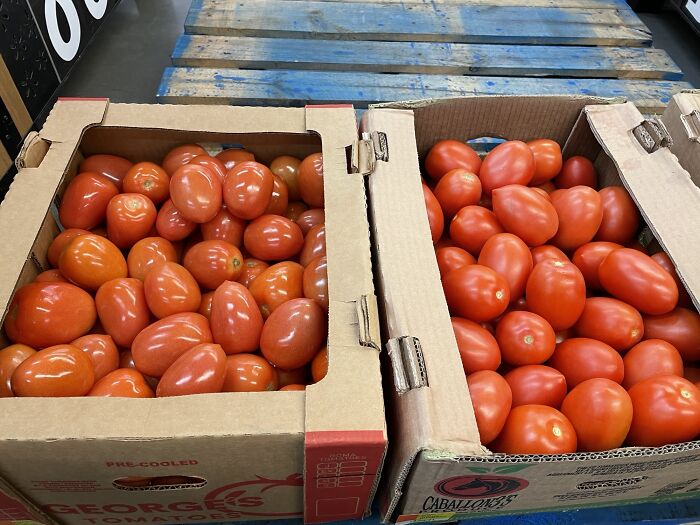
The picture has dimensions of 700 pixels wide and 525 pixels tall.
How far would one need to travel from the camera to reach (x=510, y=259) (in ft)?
4.04

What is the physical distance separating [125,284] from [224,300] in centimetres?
23

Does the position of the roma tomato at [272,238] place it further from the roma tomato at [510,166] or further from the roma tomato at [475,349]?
the roma tomato at [510,166]

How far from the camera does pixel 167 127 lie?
4.33 ft

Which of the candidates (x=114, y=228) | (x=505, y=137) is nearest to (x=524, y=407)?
(x=505, y=137)

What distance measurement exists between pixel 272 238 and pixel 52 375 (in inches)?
21.0

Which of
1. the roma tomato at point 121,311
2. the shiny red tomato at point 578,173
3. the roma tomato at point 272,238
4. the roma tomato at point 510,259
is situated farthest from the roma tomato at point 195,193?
the shiny red tomato at point 578,173

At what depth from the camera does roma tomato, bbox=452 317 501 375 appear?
1.10 meters

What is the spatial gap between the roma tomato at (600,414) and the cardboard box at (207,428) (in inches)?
15.7

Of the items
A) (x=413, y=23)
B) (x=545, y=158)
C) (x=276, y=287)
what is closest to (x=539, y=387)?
(x=276, y=287)

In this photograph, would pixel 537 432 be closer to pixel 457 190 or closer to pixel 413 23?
pixel 457 190

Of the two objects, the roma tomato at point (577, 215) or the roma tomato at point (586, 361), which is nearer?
the roma tomato at point (586, 361)

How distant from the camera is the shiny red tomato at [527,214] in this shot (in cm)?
130

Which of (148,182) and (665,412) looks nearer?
(665,412)

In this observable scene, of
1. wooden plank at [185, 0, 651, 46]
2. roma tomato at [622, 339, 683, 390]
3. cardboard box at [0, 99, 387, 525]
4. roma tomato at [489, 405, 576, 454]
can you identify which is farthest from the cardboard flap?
wooden plank at [185, 0, 651, 46]
